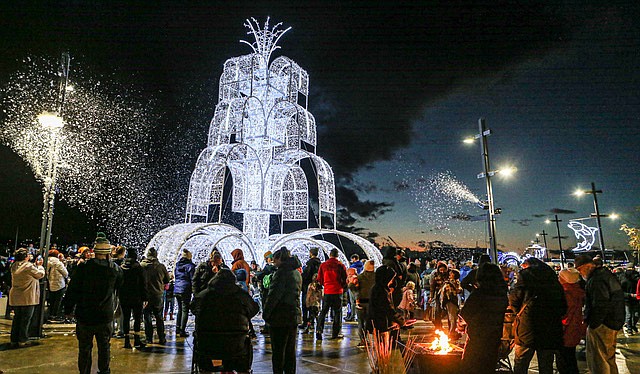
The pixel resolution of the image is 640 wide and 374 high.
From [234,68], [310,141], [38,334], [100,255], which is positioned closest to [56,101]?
[38,334]

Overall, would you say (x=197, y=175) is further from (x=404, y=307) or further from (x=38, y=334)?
(x=404, y=307)

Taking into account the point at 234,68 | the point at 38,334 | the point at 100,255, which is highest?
the point at 234,68

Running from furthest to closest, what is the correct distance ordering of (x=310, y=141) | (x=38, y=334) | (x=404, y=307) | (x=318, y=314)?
(x=310, y=141) → (x=404, y=307) → (x=318, y=314) → (x=38, y=334)

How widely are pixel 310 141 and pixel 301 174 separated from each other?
1339mm

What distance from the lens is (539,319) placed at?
488 cm

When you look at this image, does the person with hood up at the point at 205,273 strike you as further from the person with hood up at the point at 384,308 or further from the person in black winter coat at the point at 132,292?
the person with hood up at the point at 384,308

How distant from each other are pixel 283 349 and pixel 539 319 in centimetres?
302

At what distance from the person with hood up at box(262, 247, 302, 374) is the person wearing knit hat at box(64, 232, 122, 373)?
6.54 ft

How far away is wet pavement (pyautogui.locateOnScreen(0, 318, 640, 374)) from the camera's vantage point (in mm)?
6195

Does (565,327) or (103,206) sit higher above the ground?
(103,206)

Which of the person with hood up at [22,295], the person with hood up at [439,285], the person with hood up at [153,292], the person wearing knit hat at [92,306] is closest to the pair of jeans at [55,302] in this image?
the person with hood up at [22,295]

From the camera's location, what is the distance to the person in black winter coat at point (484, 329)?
4.14m

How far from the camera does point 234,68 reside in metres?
15.4

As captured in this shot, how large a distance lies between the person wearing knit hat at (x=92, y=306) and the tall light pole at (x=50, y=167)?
4180mm
